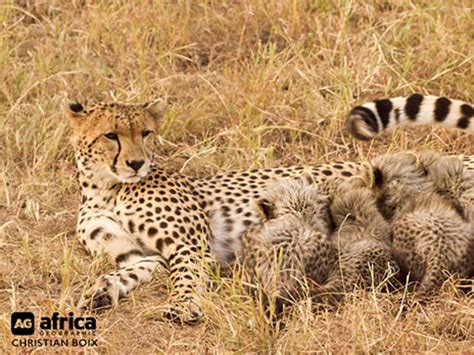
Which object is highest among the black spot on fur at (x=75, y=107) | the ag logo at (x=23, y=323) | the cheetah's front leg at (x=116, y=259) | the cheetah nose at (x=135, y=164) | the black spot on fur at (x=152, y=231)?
the black spot on fur at (x=75, y=107)

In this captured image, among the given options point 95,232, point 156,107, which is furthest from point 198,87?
point 95,232

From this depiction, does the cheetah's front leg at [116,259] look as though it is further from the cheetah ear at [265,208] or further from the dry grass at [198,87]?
the cheetah ear at [265,208]

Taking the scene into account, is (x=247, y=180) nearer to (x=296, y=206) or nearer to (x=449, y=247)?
(x=296, y=206)

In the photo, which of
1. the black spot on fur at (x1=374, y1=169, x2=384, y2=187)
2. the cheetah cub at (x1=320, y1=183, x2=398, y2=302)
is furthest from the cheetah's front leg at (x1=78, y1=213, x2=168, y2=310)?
the black spot on fur at (x1=374, y1=169, x2=384, y2=187)

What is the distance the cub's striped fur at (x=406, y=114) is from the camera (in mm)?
5160

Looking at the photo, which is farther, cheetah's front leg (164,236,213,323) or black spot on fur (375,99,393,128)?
black spot on fur (375,99,393,128)

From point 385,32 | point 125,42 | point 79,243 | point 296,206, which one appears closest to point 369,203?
point 296,206

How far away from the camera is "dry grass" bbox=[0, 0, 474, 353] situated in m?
5.02

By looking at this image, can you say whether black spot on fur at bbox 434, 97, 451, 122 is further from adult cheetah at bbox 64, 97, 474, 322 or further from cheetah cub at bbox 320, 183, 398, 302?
cheetah cub at bbox 320, 183, 398, 302

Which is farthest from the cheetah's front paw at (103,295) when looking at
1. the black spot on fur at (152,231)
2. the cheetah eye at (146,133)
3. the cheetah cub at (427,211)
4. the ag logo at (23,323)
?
the cheetah cub at (427,211)

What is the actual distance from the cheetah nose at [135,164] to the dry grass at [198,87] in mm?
398

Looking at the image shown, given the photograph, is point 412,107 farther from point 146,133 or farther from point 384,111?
point 146,133

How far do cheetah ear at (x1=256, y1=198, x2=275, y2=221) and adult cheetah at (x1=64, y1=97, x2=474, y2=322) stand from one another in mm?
354

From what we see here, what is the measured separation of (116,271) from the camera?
513 cm
